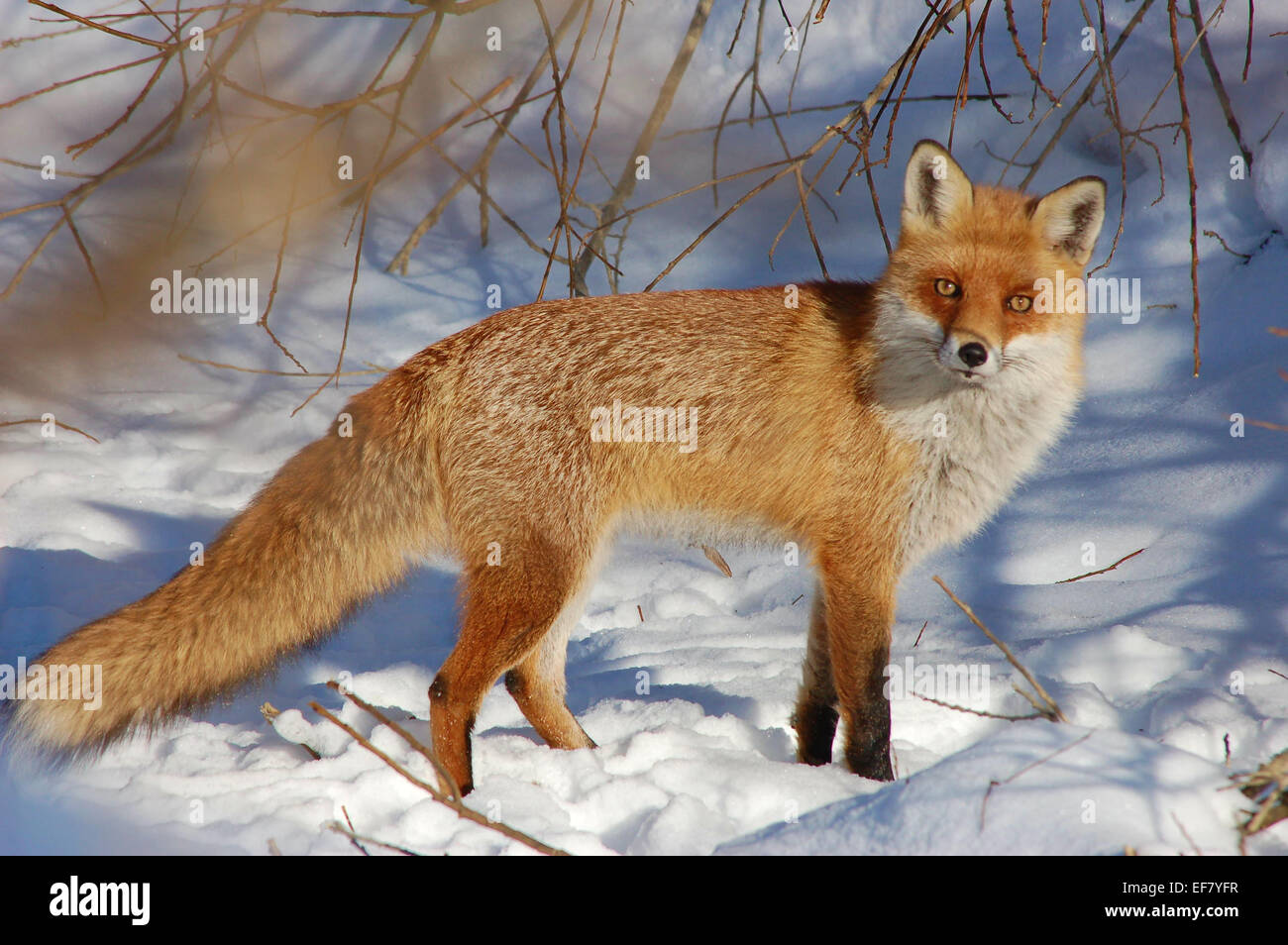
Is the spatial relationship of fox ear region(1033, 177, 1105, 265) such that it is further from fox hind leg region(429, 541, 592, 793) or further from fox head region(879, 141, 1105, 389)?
fox hind leg region(429, 541, 592, 793)

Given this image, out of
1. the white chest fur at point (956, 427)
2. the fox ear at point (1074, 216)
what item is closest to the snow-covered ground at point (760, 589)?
the white chest fur at point (956, 427)

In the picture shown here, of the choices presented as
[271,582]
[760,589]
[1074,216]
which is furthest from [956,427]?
[271,582]

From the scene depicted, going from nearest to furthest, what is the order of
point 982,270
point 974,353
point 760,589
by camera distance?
point 974,353
point 982,270
point 760,589

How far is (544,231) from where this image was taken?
592cm

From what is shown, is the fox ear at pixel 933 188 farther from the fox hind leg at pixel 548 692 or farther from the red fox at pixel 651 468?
the fox hind leg at pixel 548 692

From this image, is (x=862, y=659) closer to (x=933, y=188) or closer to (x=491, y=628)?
(x=491, y=628)

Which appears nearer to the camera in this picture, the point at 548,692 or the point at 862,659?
the point at 862,659

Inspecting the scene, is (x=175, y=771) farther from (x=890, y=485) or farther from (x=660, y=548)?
(x=660, y=548)

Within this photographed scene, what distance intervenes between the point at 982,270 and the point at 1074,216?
0.31 m

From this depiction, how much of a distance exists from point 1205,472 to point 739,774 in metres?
2.46

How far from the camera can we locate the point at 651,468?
2.58 meters

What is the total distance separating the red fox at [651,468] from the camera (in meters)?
A: 2.37

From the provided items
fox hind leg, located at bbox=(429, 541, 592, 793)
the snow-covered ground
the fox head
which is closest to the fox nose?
the fox head

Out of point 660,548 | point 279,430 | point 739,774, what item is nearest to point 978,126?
point 660,548
